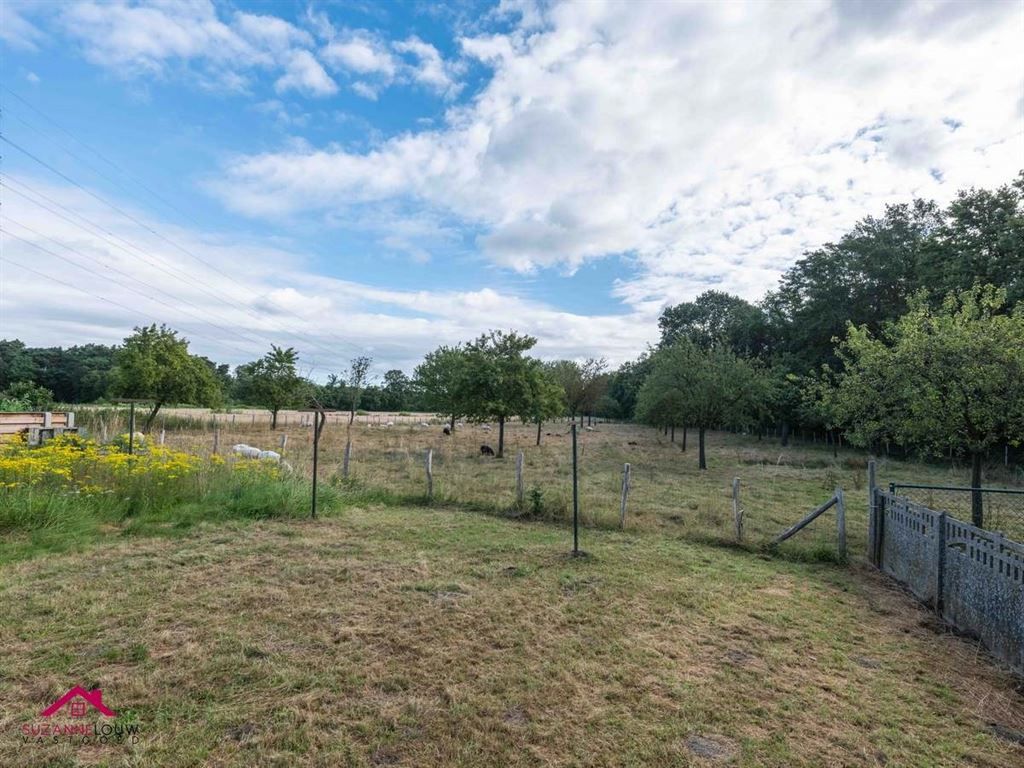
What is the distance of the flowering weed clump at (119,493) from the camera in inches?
249

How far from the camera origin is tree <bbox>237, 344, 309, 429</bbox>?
28.4m

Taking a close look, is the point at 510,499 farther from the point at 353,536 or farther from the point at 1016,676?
the point at 1016,676

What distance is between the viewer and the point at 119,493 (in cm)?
753

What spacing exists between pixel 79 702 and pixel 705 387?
19.6 m

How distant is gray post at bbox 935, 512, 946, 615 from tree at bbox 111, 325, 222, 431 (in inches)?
Answer: 933

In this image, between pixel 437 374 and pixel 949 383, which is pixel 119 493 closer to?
pixel 949 383

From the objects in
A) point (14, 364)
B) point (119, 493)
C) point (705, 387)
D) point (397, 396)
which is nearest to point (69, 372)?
point (14, 364)

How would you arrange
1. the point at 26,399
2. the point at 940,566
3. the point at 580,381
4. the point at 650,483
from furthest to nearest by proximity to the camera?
the point at 580,381, the point at 26,399, the point at 650,483, the point at 940,566

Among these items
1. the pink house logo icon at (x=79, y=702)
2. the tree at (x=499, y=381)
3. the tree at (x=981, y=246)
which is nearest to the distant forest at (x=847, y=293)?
the tree at (x=981, y=246)

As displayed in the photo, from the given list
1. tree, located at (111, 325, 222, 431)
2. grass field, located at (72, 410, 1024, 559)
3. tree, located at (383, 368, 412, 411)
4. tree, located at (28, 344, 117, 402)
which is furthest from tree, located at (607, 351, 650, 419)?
tree, located at (28, 344, 117, 402)

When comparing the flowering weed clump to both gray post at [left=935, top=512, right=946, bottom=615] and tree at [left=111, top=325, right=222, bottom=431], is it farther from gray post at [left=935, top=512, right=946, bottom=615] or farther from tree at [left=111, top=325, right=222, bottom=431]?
tree at [left=111, top=325, right=222, bottom=431]

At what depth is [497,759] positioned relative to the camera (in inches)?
103

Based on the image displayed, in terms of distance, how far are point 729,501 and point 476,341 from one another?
44.5 feet

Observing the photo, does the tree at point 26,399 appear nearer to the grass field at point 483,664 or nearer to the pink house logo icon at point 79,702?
the grass field at point 483,664
